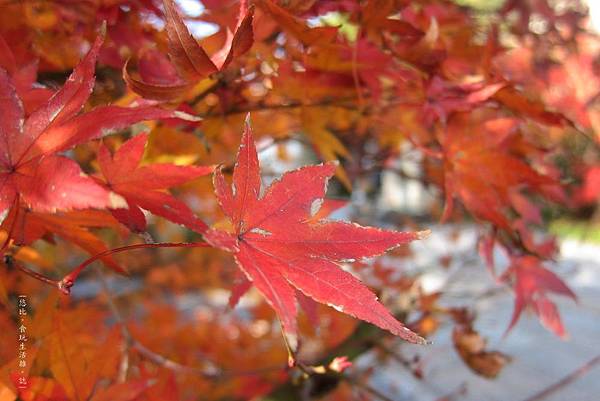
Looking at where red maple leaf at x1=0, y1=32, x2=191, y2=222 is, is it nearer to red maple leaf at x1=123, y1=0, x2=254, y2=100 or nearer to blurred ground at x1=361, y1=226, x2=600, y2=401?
red maple leaf at x1=123, y1=0, x2=254, y2=100

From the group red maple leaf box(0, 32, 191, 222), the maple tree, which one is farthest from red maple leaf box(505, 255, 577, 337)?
red maple leaf box(0, 32, 191, 222)

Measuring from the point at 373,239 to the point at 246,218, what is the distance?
0.28 ft

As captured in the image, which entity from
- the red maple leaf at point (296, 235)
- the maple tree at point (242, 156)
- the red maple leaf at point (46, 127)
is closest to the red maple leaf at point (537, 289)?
the maple tree at point (242, 156)

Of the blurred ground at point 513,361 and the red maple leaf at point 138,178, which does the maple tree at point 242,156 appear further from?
the blurred ground at point 513,361

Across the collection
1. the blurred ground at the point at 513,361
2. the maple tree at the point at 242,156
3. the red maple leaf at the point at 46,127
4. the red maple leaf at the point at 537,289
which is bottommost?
the blurred ground at the point at 513,361

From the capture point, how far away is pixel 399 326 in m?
0.36

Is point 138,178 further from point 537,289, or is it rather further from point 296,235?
point 537,289

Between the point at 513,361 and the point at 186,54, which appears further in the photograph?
the point at 513,361

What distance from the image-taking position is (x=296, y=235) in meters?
0.40

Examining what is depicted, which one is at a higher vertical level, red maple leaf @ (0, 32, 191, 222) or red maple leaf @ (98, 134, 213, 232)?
red maple leaf @ (0, 32, 191, 222)

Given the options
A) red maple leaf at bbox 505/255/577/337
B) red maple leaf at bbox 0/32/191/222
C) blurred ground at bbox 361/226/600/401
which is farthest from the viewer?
blurred ground at bbox 361/226/600/401

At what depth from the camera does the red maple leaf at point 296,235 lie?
0.37 meters

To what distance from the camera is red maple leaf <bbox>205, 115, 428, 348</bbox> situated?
1.22ft

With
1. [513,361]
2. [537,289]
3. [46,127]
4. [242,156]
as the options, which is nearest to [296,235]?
[242,156]
